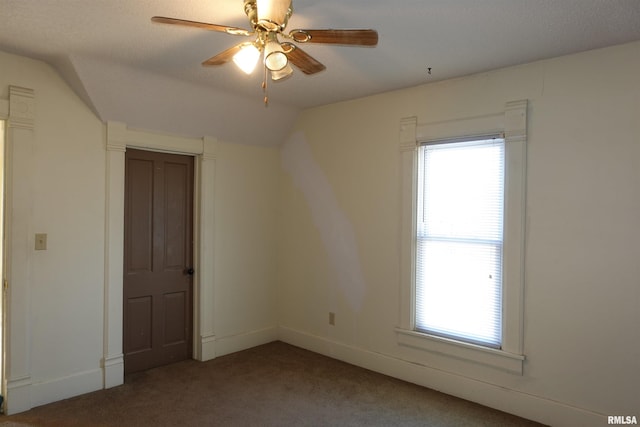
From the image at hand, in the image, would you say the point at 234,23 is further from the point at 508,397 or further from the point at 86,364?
the point at 508,397

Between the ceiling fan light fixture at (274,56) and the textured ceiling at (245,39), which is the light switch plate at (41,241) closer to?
the textured ceiling at (245,39)

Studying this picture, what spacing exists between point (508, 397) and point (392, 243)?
147 centimetres

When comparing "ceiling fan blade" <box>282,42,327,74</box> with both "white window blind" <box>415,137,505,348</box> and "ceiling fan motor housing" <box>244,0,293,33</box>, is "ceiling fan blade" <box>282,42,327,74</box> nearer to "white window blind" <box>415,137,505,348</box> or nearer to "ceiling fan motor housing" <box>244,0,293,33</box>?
"ceiling fan motor housing" <box>244,0,293,33</box>

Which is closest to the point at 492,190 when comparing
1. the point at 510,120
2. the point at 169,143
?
the point at 510,120

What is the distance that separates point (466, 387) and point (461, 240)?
3.73ft

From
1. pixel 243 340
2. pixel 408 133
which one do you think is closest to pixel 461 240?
pixel 408 133

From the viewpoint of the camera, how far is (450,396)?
342cm

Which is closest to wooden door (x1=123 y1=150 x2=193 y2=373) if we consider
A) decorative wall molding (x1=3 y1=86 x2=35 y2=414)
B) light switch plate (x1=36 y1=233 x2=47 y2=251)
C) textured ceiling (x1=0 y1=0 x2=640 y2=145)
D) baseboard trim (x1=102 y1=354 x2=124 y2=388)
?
baseboard trim (x1=102 y1=354 x2=124 y2=388)

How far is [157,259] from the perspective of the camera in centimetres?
399

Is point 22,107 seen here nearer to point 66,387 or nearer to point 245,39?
point 245,39

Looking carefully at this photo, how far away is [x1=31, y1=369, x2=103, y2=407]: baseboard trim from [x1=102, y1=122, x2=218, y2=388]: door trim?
0.26 ft

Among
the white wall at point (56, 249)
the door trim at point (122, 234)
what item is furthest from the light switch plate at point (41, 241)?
the door trim at point (122, 234)

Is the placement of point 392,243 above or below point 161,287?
above

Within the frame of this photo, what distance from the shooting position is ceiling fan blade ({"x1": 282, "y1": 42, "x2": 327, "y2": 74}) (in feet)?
6.64
